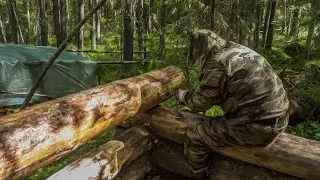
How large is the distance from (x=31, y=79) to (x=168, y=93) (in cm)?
932

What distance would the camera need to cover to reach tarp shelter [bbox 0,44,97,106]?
40.4 ft

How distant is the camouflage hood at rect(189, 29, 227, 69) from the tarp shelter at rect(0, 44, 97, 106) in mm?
10017

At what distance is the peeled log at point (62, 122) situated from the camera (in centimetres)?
285

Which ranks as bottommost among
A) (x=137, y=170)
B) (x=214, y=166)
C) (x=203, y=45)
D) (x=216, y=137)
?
(x=137, y=170)

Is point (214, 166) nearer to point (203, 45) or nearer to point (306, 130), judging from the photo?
point (203, 45)


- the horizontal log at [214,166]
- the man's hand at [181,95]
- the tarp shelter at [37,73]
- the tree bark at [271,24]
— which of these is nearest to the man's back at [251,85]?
the man's hand at [181,95]

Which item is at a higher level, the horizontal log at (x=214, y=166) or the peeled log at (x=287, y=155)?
the peeled log at (x=287, y=155)

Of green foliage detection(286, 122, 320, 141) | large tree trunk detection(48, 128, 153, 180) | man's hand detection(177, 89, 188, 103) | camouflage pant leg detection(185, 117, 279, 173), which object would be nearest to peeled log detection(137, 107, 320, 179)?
camouflage pant leg detection(185, 117, 279, 173)

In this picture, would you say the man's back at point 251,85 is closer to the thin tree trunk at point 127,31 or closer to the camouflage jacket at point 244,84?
the camouflage jacket at point 244,84

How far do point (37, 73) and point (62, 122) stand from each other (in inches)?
427

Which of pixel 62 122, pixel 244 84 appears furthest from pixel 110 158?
pixel 244 84

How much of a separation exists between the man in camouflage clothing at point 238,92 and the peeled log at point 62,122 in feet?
3.14

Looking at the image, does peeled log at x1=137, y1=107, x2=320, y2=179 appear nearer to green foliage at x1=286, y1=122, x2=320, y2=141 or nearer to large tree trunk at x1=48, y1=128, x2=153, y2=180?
large tree trunk at x1=48, y1=128, x2=153, y2=180

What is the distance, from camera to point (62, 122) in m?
3.36
